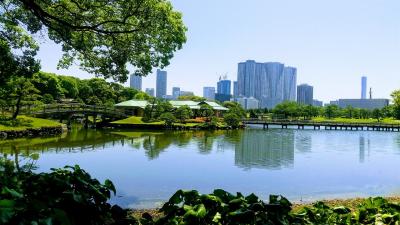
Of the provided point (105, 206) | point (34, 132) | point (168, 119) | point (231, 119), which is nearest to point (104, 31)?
point (105, 206)

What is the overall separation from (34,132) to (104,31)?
2592cm

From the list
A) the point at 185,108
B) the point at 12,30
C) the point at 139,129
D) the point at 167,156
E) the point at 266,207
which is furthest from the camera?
the point at 185,108

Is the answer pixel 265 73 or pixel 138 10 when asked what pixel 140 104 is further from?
pixel 265 73

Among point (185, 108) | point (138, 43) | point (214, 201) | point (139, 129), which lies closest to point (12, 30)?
point (138, 43)

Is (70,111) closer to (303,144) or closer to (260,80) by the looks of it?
(303,144)

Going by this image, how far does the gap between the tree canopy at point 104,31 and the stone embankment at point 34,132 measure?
1964 centimetres

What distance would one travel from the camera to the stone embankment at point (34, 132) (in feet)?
95.0

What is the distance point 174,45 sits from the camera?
984cm

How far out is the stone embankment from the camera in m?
29.0

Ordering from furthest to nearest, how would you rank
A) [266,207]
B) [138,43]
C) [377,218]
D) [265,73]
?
1. [265,73]
2. [138,43]
3. [377,218]
4. [266,207]

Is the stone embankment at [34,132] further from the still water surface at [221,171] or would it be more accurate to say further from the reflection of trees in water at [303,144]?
the reflection of trees in water at [303,144]

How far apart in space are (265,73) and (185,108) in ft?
485

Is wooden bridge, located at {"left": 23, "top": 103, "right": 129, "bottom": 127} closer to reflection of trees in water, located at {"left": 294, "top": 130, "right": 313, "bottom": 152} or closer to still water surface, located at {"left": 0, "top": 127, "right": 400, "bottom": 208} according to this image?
still water surface, located at {"left": 0, "top": 127, "right": 400, "bottom": 208}

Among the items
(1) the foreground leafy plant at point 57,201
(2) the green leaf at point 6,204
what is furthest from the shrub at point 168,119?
(2) the green leaf at point 6,204
